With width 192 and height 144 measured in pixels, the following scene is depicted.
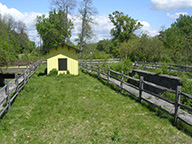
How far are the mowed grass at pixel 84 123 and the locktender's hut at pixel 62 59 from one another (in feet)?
27.6

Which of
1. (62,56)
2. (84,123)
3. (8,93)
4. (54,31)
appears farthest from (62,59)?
(54,31)

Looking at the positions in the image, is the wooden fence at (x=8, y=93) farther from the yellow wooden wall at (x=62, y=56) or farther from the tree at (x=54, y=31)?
the tree at (x=54, y=31)

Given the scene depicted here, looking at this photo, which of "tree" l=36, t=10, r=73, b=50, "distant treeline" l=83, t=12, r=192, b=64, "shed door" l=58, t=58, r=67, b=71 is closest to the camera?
"shed door" l=58, t=58, r=67, b=71

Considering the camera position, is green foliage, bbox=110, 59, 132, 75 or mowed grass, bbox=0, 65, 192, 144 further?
green foliage, bbox=110, 59, 132, 75

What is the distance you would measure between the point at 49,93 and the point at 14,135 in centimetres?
481

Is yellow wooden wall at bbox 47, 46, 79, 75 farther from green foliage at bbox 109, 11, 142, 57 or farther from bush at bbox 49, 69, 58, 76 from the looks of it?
green foliage at bbox 109, 11, 142, 57

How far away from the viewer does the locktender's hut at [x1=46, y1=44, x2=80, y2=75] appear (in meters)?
16.8

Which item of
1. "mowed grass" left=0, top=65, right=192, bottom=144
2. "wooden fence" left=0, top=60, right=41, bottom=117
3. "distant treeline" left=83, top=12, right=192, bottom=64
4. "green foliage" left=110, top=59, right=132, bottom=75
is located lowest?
"mowed grass" left=0, top=65, right=192, bottom=144

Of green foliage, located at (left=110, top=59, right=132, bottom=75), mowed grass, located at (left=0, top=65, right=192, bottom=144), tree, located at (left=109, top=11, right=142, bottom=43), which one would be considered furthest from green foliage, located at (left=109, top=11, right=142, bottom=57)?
mowed grass, located at (left=0, top=65, right=192, bottom=144)

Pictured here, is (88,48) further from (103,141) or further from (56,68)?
(103,141)

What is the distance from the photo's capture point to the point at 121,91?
32.2ft

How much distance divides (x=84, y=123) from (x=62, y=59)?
11834 millimetres

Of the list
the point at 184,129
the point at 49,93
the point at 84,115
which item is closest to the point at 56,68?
the point at 49,93

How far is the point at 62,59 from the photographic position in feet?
55.9
